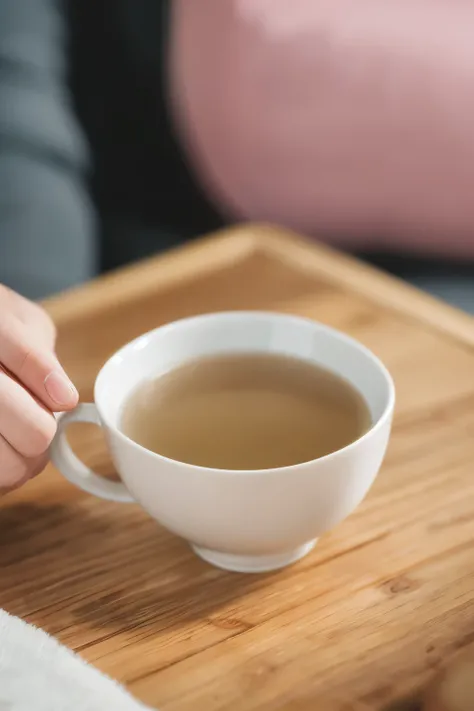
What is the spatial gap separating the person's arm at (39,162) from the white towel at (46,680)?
59 centimetres

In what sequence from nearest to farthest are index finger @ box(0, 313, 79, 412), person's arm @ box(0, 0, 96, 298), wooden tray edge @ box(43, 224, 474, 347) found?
index finger @ box(0, 313, 79, 412) → wooden tray edge @ box(43, 224, 474, 347) → person's arm @ box(0, 0, 96, 298)

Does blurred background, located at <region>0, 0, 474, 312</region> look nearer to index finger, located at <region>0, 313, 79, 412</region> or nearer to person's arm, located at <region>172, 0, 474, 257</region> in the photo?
person's arm, located at <region>172, 0, 474, 257</region>

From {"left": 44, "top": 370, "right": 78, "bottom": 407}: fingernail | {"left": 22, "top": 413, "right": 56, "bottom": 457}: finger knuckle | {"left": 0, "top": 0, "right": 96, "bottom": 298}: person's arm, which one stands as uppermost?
{"left": 44, "top": 370, "right": 78, "bottom": 407}: fingernail

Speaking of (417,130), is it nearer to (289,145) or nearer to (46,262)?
(289,145)

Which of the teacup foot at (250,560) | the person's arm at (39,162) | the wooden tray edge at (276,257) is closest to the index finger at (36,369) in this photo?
the teacup foot at (250,560)

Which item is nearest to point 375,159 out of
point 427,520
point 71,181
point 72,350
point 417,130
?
point 417,130

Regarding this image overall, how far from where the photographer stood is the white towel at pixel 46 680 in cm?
42

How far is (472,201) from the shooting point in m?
1.10

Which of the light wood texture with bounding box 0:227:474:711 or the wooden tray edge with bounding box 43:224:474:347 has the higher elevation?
the light wood texture with bounding box 0:227:474:711

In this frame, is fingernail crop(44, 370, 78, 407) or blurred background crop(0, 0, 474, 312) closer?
fingernail crop(44, 370, 78, 407)

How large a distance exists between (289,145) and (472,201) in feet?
0.73

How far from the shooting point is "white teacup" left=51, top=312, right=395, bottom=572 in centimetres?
46

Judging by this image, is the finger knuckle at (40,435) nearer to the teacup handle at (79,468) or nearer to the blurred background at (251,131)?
the teacup handle at (79,468)

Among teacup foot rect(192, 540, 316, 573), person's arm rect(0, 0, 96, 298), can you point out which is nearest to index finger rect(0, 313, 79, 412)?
teacup foot rect(192, 540, 316, 573)
